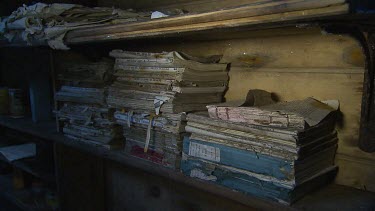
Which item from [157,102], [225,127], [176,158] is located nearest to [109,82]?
[157,102]

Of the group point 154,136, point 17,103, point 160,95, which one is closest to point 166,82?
point 160,95

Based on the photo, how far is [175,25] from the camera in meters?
0.80

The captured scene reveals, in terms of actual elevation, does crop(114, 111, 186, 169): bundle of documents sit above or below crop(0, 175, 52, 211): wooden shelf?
above

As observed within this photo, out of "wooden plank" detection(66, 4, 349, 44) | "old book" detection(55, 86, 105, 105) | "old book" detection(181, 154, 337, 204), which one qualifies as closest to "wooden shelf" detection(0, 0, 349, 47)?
"wooden plank" detection(66, 4, 349, 44)

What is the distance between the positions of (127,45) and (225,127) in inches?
32.2

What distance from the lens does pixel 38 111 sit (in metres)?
1.78

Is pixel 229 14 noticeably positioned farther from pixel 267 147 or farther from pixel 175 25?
pixel 267 147

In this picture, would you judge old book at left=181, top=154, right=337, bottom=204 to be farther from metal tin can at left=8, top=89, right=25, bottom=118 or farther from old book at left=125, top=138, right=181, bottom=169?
metal tin can at left=8, top=89, right=25, bottom=118

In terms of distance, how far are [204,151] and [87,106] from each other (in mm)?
649

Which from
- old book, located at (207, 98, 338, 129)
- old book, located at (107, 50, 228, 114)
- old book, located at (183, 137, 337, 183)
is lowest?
old book, located at (183, 137, 337, 183)

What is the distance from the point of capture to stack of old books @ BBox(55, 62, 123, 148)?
1243 millimetres

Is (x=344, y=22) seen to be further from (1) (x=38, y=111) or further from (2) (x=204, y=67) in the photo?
(1) (x=38, y=111)

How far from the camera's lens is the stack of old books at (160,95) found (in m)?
1.00

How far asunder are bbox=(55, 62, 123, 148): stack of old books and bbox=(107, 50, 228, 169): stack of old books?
0.08 meters
